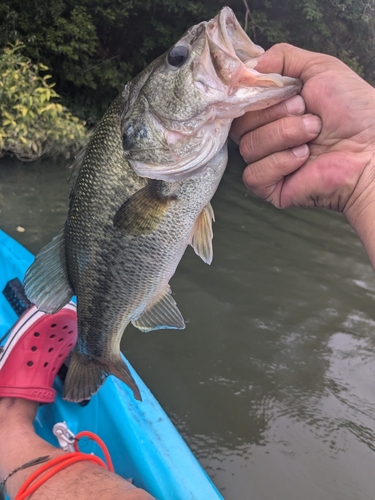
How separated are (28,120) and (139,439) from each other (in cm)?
646

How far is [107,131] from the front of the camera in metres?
1.40

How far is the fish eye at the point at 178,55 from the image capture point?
4.23 ft

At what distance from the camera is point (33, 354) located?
7.86ft

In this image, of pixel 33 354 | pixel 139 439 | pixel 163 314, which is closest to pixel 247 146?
pixel 163 314

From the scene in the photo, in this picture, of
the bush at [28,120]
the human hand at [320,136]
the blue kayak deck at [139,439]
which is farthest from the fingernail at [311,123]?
the bush at [28,120]

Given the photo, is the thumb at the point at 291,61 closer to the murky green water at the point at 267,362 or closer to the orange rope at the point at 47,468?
the orange rope at the point at 47,468

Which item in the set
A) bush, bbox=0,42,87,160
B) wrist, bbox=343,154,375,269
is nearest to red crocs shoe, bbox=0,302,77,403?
wrist, bbox=343,154,375,269

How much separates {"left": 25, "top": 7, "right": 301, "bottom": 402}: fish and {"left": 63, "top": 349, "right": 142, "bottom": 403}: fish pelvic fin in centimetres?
17

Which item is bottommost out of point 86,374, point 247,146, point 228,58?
point 86,374

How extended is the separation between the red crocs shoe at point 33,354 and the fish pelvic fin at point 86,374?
0.66 meters

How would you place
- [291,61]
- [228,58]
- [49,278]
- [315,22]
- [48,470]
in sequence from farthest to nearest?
[315,22] < [48,470] < [49,278] < [291,61] < [228,58]

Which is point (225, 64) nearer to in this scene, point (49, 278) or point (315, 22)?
point (49, 278)

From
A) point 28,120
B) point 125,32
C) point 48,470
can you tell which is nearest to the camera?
point 48,470

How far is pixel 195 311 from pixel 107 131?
2948 mm
